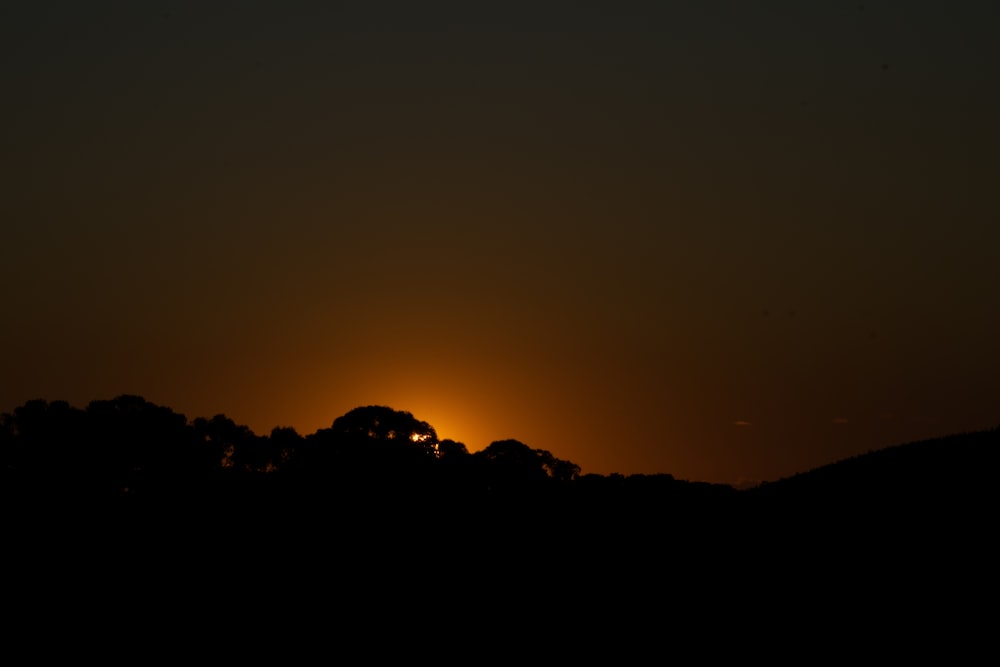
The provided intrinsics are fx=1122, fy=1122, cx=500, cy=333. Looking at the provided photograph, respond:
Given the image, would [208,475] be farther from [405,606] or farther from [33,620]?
[405,606]

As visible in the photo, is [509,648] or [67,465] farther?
[67,465]

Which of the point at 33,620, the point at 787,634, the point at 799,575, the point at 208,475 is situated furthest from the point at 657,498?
the point at 208,475

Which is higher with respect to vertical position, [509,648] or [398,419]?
[398,419]

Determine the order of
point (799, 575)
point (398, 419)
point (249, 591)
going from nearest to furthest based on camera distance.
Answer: point (799, 575) → point (249, 591) → point (398, 419)

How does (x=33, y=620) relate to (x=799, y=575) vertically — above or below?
above

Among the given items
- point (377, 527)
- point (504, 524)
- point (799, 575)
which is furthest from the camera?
point (377, 527)

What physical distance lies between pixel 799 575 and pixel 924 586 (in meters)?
4.89

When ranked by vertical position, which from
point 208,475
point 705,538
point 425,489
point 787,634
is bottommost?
point 787,634

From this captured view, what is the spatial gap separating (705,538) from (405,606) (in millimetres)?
12777

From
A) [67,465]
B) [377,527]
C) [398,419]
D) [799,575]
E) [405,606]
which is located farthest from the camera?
[398,419]

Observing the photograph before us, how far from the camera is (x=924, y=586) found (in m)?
36.6

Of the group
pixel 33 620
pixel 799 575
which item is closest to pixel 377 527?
pixel 33 620

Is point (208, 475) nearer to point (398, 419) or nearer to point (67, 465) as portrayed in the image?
point (67, 465)

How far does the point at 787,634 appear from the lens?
A: 36562 mm
